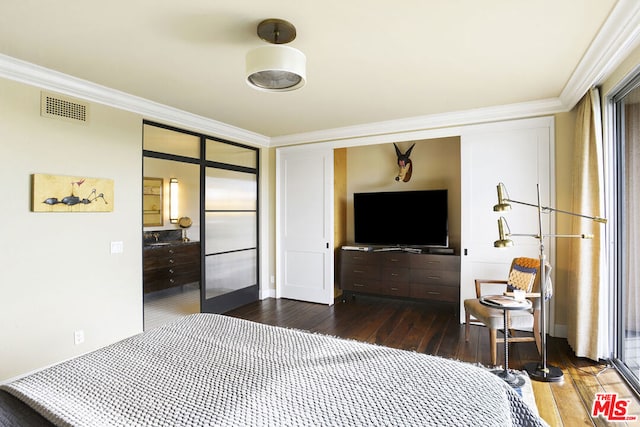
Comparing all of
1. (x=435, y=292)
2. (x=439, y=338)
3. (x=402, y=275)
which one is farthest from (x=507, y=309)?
(x=402, y=275)

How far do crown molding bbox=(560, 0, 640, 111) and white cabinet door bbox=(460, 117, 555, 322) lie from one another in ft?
2.28

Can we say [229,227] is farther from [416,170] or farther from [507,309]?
[507,309]

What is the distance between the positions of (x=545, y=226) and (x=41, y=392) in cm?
422

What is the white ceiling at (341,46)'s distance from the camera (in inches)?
75.7

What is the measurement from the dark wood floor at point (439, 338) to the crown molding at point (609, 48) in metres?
2.34

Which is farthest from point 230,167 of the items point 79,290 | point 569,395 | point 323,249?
point 569,395

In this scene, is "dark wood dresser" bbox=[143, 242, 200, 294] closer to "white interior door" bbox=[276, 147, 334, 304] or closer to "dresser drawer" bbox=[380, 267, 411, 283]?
"white interior door" bbox=[276, 147, 334, 304]

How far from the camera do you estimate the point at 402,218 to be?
4.73 m

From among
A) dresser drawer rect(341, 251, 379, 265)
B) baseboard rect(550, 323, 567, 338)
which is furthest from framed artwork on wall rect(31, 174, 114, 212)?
baseboard rect(550, 323, 567, 338)

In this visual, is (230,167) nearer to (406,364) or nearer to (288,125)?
(288,125)

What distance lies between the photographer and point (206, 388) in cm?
130

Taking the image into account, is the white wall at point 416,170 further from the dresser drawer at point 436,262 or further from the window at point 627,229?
the window at point 627,229

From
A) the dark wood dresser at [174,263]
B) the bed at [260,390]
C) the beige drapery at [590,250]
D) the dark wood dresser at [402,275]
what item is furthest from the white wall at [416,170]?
the bed at [260,390]

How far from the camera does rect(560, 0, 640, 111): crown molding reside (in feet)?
6.22
